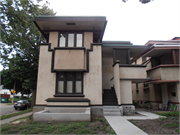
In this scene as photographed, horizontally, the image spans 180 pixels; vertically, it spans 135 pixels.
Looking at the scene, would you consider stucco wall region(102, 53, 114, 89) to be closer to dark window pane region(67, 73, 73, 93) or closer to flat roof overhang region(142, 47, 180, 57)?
flat roof overhang region(142, 47, 180, 57)

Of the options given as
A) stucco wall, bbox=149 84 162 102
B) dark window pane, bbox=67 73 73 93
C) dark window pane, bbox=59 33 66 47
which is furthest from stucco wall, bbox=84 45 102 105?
stucco wall, bbox=149 84 162 102

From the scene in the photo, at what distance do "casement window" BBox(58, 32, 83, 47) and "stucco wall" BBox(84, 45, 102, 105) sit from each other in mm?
1416

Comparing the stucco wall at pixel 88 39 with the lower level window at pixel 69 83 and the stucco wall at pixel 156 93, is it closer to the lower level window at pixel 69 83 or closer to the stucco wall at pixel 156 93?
the lower level window at pixel 69 83

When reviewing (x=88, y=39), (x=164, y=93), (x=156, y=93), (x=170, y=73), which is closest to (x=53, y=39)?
(x=88, y=39)

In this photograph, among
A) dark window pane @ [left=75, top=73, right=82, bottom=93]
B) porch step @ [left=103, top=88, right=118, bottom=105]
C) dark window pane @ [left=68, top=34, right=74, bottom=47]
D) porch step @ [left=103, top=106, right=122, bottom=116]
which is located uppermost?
dark window pane @ [left=68, top=34, right=74, bottom=47]

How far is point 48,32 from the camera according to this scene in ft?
39.3

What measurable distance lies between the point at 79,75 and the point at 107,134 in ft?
18.4

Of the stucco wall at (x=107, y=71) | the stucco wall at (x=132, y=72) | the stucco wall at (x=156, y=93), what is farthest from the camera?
the stucco wall at (x=156, y=93)

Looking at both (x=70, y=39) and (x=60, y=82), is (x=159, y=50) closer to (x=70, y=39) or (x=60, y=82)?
(x=70, y=39)

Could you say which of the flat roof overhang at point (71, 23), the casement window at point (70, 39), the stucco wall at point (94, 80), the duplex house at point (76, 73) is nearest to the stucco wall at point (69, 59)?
the duplex house at point (76, 73)

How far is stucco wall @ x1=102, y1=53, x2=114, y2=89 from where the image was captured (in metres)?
13.3

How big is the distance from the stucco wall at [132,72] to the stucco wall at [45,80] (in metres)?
5.23

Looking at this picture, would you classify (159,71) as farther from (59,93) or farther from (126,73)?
(59,93)

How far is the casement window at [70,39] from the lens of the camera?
1112 cm
